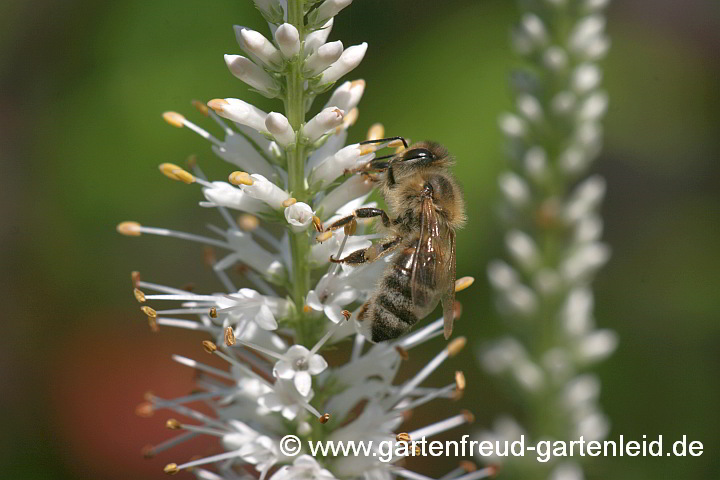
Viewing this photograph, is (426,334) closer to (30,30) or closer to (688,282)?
(688,282)

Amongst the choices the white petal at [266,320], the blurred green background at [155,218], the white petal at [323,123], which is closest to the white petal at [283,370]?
the white petal at [266,320]

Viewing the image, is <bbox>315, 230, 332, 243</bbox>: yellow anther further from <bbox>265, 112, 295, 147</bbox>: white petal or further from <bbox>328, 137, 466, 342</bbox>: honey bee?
<bbox>265, 112, 295, 147</bbox>: white petal

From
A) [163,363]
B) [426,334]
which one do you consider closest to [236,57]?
[426,334]

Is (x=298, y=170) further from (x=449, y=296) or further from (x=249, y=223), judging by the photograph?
(x=449, y=296)

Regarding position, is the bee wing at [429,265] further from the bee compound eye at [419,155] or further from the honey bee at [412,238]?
the bee compound eye at [419,155]

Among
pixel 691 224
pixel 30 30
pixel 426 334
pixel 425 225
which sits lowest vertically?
pixel 426 334

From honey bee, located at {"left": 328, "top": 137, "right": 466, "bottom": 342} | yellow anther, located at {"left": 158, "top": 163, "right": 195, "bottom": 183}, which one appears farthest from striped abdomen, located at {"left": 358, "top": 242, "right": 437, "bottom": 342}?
yellow anther, located at {"left": 158, "top": 163, "right": 195, "bottom": 183}
